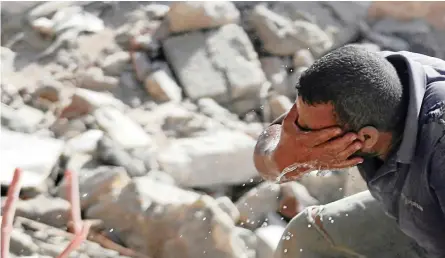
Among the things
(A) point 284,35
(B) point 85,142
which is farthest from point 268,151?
(A) point 284,35

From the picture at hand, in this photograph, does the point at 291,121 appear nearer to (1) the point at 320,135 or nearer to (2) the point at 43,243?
(1) the point at 320,135

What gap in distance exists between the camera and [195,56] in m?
3.73

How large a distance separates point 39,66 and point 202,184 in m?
1.33

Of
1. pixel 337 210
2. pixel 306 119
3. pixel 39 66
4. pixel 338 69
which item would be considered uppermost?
pixel 338 69

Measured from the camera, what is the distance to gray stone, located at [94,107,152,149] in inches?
126

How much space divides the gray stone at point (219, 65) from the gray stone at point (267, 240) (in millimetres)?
947

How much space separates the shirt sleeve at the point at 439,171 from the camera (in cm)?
154

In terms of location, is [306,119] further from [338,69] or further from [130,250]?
[130,250]

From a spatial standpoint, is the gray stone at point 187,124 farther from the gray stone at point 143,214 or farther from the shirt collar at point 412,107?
the shirt collar at point 412,107

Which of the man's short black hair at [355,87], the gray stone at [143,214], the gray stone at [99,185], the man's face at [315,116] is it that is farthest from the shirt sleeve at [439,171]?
the gray stone at [99,185]

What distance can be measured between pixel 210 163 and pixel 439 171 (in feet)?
5.19

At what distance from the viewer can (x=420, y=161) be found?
1.61m

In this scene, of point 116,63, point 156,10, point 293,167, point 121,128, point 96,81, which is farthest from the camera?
point 156,10

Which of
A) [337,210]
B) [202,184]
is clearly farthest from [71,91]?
[337,210]
